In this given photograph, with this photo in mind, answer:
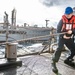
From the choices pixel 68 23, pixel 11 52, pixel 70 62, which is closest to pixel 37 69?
pixel 11 52

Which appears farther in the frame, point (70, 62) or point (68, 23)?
point (70, 62)

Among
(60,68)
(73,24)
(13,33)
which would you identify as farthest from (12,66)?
(13,33)

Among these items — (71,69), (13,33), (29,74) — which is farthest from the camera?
(13,33)

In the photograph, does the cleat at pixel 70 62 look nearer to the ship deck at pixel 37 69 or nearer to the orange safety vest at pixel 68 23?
the ship deck at pixel 37 69

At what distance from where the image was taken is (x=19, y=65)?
5953 millimetres

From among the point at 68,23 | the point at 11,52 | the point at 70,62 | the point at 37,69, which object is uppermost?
the point at 68,23

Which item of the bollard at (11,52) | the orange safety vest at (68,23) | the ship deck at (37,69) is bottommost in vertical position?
the ship deck at (37,69)

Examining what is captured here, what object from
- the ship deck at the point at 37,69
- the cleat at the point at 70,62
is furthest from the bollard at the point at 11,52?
the cleat at the point at 70,62

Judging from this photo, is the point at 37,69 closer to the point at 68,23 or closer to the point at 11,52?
the point at 11,52

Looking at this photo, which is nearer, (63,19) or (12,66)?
(63,19)

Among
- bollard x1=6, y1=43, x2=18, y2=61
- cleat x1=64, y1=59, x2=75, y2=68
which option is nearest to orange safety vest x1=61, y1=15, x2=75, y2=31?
cleat x1=64, y1=59, x2=75, y2=68

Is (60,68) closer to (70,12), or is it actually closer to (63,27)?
(63,27)

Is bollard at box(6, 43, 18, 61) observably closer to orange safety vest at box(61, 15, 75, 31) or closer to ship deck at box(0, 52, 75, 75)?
ship deck at box(0, 52, 75, 75)

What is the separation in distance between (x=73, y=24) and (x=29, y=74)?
6.35 feet
